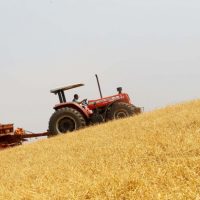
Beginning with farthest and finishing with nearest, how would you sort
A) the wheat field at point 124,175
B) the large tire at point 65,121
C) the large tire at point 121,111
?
the large tire at point 121,111, the large tire at point 65,121, the wheat field at point 124,175

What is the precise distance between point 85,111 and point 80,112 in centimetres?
19

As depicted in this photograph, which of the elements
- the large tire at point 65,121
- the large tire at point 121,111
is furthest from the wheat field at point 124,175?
the large tire at point 121,111

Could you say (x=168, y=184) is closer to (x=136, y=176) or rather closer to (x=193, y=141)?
(x=136, y=176)

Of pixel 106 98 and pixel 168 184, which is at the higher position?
pixel 106 98

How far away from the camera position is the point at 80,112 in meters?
14.4

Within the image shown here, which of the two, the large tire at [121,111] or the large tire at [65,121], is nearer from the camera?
the large tire at [65,121]

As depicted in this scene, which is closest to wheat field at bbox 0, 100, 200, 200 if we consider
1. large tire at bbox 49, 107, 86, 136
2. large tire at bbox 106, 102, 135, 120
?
large tire at bbox 49, 107, 86, 136

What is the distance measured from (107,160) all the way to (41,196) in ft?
5.25

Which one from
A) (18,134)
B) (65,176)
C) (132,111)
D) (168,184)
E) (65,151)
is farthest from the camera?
(18,134)

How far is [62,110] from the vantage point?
14.2m

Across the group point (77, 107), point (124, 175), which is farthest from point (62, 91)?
point (124, 175)

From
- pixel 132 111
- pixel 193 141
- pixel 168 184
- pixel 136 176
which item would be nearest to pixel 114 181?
pixel 136 176

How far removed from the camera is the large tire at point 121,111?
14156mm

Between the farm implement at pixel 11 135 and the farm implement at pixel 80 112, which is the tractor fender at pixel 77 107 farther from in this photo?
the farm implement at pixel 11 135
